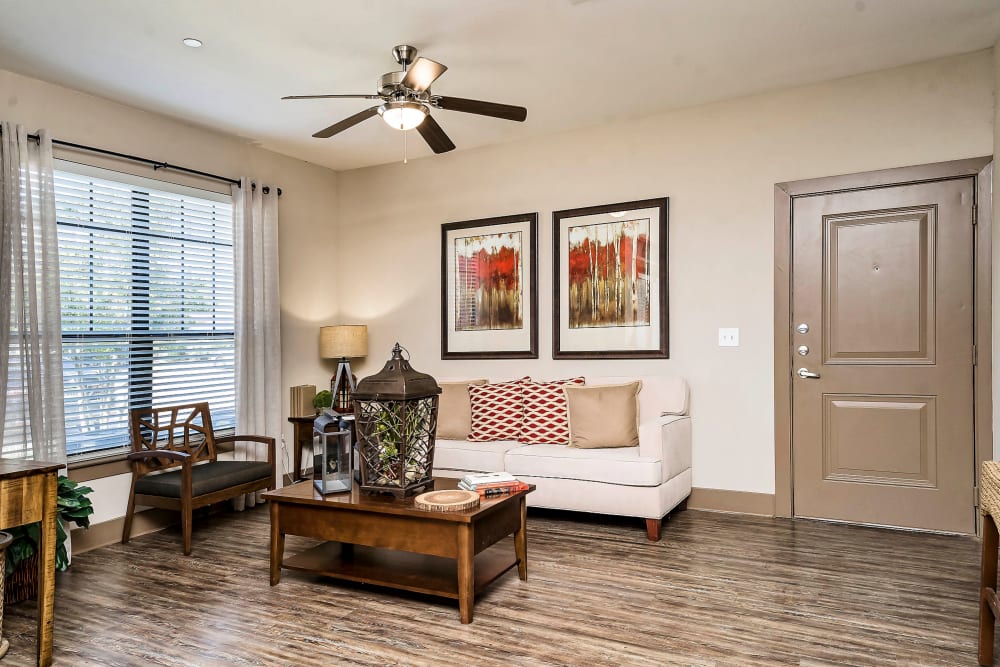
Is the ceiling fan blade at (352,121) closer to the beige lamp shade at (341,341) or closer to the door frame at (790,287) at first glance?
the beige lamp shade at (341,341)

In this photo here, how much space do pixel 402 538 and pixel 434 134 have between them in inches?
79.7

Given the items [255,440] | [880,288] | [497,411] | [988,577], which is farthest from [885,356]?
[255,440]

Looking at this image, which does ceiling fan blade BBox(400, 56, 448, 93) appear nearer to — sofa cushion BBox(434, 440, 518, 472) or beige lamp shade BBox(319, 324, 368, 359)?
sofa cushion BBox(434, 440, 518, 472)

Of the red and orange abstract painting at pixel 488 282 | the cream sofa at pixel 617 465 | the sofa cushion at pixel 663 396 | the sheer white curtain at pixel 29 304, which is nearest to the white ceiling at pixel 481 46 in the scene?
the sheer white curtain at pixel 29 304

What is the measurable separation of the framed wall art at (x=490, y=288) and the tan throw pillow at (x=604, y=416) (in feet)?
2.86

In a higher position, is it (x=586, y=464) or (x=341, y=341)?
(x=341, y=341)

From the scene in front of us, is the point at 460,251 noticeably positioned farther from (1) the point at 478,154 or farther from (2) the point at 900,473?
(2) the point at 900,473

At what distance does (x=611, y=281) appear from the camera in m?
4.74

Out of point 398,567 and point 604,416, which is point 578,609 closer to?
point 398,567

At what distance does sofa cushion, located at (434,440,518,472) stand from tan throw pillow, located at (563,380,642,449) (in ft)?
1.55

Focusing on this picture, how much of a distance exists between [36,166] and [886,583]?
15.9 feet

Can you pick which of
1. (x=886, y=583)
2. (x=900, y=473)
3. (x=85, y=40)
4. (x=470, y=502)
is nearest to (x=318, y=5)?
(x=85, y=40)

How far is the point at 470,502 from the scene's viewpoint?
2.79 m

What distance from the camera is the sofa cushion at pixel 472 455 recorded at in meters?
4.29
